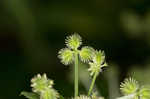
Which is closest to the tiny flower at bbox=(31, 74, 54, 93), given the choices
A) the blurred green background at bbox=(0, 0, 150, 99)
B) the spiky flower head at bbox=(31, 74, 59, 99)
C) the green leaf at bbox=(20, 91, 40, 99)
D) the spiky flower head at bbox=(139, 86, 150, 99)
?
the spiky flower head at bbox=(31, 74, 59, 99)

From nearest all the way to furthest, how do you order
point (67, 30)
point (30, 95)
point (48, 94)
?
point (48, 94)
point (30, 95)
point (67, 30)

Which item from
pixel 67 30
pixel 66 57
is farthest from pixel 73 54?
pixel 67 30

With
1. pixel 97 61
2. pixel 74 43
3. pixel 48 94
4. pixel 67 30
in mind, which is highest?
pixel 67 30

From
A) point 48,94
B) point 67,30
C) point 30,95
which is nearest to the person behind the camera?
point 48,94

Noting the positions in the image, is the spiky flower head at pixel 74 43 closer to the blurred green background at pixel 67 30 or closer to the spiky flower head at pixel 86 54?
the spiky flower head at pixel 86 54

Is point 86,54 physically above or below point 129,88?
above

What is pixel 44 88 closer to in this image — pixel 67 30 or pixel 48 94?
pixel 48 94

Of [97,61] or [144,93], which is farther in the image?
[97,61]

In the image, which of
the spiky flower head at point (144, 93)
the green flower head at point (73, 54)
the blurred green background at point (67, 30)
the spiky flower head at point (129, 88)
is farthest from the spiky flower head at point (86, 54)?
the blurred green background at point (67, 30)

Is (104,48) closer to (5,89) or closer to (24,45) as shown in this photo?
(24,45)
